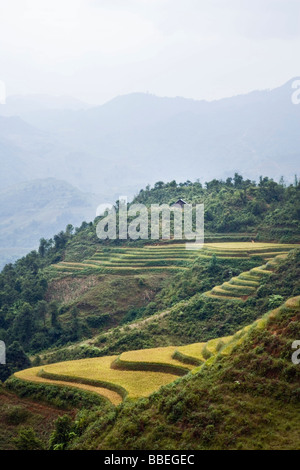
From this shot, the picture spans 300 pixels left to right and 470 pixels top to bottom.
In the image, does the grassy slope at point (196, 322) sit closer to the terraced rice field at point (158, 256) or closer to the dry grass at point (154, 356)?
the dry grass at point (154, 356)

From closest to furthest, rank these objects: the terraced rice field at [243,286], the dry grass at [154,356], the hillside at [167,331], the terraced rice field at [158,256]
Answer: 1. the hillside at [167,331]
2. the dry grass at [154,356]
3. the terraced rice field at [243,286]
4. the terraced rice field at [158,256]

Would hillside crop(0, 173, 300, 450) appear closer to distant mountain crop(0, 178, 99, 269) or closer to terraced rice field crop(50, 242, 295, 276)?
terraced rice field crop(50, 242, 295, 276)

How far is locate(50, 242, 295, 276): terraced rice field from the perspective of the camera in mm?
35000

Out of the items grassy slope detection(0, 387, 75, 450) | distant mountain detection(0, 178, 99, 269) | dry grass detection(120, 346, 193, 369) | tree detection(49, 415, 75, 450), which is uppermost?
distant mountain detection(0, 178, 99, 269)

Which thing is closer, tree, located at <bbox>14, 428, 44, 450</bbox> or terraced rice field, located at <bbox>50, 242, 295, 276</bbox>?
tree, located at <bbox>14, 428, 44, 450</bbox>

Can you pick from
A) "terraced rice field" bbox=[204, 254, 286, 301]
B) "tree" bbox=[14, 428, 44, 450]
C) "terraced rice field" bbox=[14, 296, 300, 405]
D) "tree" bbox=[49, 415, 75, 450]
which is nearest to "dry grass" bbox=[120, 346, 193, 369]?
"terraced rice field" bbox=[14, 296, 300, 405]

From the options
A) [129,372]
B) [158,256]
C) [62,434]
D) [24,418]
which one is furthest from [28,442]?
[158,256]

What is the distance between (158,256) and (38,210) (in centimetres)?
13939

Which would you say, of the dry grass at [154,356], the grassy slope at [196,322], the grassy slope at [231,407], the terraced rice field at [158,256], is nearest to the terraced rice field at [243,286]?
the grassy slope at [196,322]

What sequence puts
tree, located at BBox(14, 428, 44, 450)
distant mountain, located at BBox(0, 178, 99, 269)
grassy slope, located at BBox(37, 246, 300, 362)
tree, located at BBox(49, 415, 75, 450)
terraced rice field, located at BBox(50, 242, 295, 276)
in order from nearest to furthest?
tree, located at BBox(49, 415, 75, 450), tree, located at BBox(14, 428, 44, 450), grassy slope, located at BBox(37, 246, 300, 362), terraced rice field, located at BBox(50, 242, 295, 276), distant mountain, located at BBox(0, 178, 99, 269)

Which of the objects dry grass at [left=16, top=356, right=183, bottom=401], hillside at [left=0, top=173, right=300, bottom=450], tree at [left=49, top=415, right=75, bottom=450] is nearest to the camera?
hillside at [left=0, top=173, right=300, bottom=450]

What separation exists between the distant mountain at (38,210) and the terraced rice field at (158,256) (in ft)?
372

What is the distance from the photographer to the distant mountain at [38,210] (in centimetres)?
16038

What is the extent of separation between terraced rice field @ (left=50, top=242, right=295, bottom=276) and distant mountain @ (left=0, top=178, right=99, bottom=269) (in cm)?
11329
